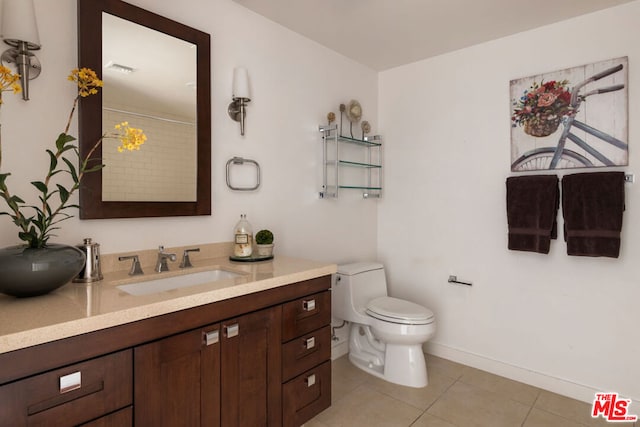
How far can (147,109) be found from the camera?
171 centimetres

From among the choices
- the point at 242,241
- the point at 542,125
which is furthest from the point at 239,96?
the point at 542,125

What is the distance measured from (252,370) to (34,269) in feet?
2.78

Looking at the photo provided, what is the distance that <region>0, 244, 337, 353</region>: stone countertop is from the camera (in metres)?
0.95

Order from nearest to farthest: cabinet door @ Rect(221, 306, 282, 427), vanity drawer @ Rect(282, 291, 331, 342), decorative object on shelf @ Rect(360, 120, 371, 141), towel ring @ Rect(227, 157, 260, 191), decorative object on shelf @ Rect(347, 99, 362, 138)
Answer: cabinet door @ Rect(221, 306, 282, 427) → vanity drawer @ Rect(282, 291, 331, 342) → towel ring @ Rect(227, 157, 260, 191) → decorative object on shelf @ Rect(347, 99, 362, 138) → decorative object on shelf @ Rect(360, 120, 371, 141)

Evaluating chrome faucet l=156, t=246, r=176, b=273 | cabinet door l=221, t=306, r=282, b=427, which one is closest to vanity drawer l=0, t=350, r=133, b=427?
cabinet door l=221, t=306, r=282, b=427

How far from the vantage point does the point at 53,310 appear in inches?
41.9

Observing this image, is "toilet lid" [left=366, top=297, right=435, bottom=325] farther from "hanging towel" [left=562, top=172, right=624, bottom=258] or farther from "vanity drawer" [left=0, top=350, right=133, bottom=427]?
"vanity drawer" [left=0, top=350, right=133, bottom=427]

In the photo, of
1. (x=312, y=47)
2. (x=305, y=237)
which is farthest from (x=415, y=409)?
(x=312, y=47)

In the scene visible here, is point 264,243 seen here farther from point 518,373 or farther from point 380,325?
point 518,373

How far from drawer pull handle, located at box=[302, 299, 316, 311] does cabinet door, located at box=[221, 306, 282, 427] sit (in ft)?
0.53

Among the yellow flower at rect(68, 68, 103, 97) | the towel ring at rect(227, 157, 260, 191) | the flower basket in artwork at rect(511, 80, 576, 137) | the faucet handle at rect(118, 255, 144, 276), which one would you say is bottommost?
the faucet handle at rect(118, 255, 144, 276)

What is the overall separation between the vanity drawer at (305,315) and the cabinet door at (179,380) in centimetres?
36

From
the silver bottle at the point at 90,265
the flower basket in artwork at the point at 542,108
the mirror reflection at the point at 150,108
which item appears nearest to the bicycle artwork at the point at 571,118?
the flower basket in artwork at the point at 542,108

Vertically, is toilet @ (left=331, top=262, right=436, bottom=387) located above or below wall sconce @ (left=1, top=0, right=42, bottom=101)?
below
